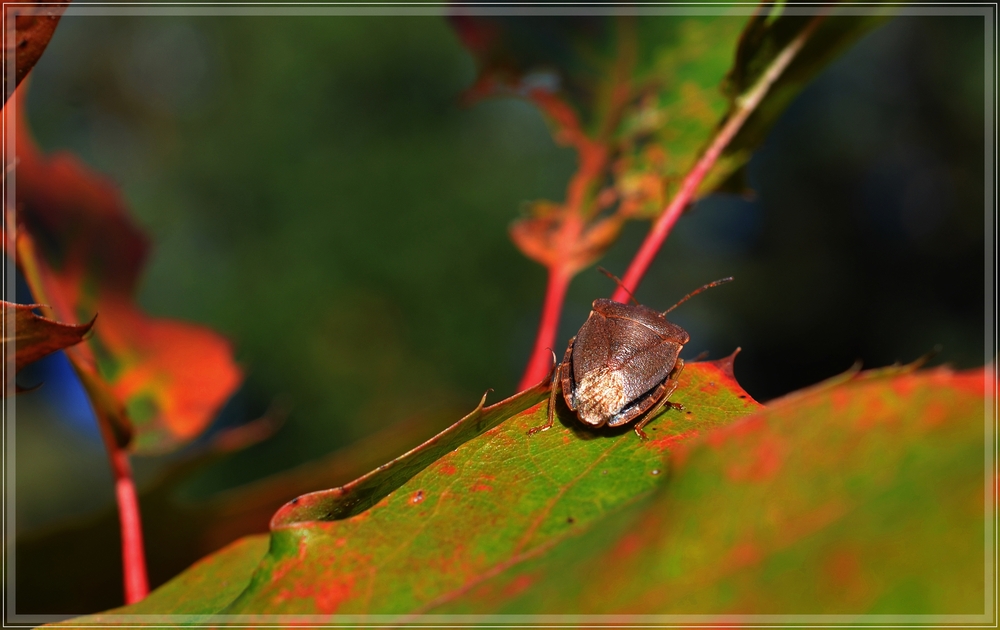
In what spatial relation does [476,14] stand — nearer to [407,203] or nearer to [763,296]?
[407,203]

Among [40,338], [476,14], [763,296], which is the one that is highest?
[476,14]

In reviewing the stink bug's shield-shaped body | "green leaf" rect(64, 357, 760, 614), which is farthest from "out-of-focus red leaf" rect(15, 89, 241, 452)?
the stink bug's shield-shaped body

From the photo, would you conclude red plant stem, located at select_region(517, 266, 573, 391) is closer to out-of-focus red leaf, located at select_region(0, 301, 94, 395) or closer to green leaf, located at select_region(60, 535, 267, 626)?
green leaf, located at select_region(60, 535, 267, 626)

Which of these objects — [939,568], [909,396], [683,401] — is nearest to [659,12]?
[683,401]

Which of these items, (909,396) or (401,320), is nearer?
(909,396)

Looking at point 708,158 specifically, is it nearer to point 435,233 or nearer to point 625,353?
point 625,353

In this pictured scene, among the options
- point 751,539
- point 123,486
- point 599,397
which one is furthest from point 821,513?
point 123,486

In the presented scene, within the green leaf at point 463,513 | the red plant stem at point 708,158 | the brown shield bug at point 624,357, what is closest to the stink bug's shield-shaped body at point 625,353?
the brown shield bug at point 624,357
